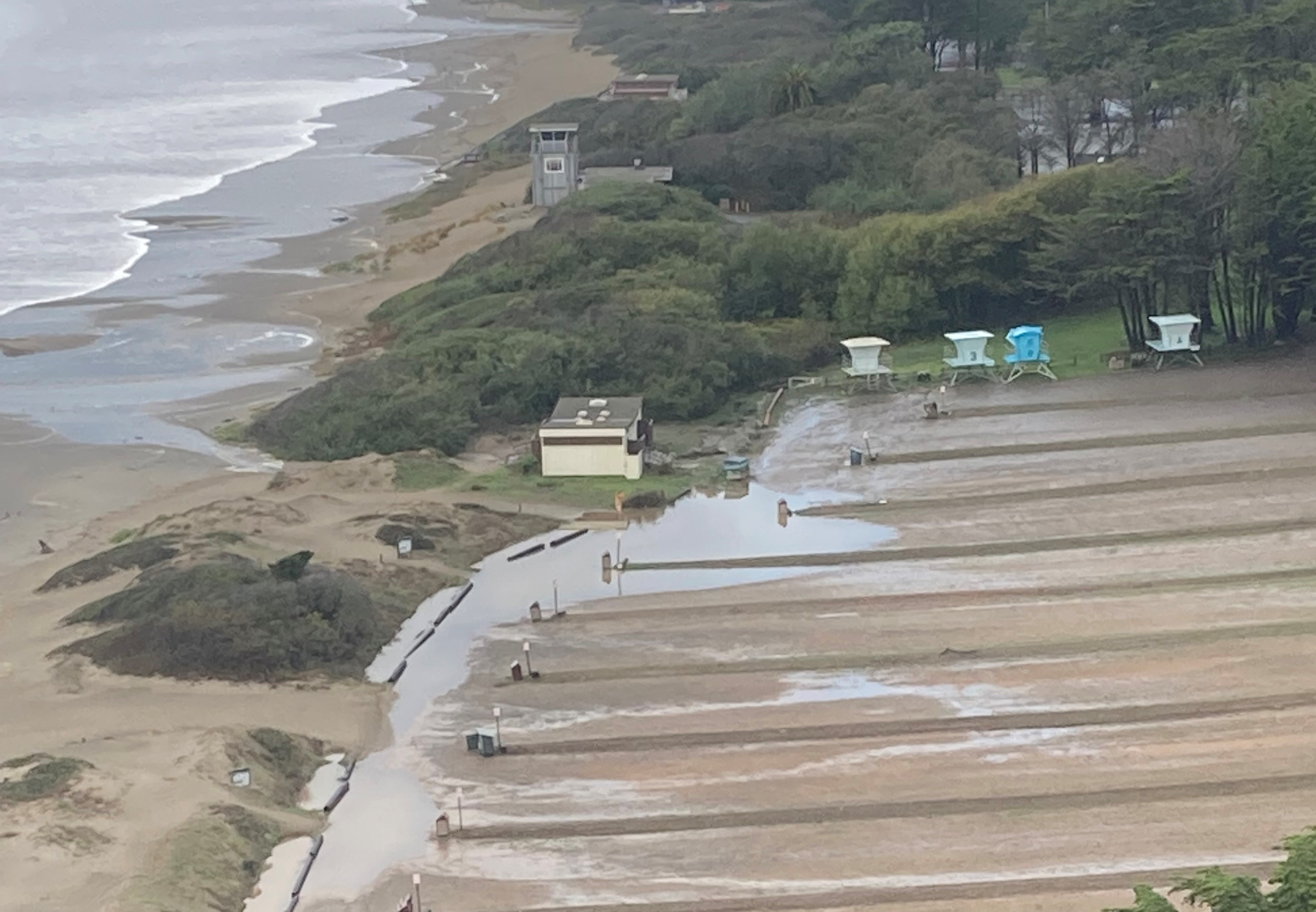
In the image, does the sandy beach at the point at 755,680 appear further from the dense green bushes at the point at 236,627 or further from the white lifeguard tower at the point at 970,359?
the white lifeguard tower at the point at 970,359

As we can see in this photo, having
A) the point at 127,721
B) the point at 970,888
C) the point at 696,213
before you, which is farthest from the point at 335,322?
the point at 970,888

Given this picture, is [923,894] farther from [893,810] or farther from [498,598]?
[498,598]

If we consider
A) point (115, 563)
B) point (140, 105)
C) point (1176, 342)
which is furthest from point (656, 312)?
point (140, 105)

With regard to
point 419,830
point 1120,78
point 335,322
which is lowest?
point 419,830

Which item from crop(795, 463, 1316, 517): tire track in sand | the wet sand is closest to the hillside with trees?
the wet sand

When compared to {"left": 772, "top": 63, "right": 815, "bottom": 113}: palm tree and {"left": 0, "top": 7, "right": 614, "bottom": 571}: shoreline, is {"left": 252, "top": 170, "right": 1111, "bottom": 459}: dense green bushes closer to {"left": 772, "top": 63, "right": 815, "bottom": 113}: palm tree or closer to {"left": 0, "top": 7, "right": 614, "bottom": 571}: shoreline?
{"left": 0, "top": 7, "right": 614, "bottom": 571}: shoreline

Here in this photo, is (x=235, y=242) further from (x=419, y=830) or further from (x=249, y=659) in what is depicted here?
(x=419, y=830)
